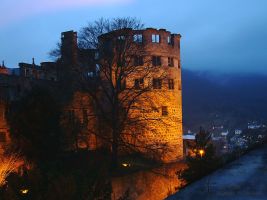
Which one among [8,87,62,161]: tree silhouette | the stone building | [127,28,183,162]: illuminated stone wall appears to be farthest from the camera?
[127,28,183,162]: illuminated stone wall

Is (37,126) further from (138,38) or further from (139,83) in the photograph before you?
(138,38)

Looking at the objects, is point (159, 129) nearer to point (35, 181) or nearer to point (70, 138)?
point (70, 138)

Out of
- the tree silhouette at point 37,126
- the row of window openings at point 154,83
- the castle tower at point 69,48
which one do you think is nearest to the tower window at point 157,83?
the row of window openings at point 154,83

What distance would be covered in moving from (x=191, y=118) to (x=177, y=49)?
47.9 metres

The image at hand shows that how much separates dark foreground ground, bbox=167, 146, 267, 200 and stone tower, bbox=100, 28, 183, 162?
23430mm

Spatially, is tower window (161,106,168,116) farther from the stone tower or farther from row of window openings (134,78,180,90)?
row of window openings (134,78,180,90)

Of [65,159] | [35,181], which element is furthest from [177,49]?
[35,181]

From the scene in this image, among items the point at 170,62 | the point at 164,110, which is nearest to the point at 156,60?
the point at 170,62

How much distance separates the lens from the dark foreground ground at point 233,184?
3.86 m

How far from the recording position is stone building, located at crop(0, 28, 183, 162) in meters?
28.3

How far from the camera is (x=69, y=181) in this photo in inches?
659

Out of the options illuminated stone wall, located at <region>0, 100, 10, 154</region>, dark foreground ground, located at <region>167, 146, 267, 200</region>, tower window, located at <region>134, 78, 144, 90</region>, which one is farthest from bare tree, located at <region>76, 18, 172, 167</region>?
dark foreground ground, located at <region>167, 146, 267, 200</region>

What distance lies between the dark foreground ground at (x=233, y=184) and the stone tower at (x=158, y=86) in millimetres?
23430

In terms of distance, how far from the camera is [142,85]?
1173 inches
